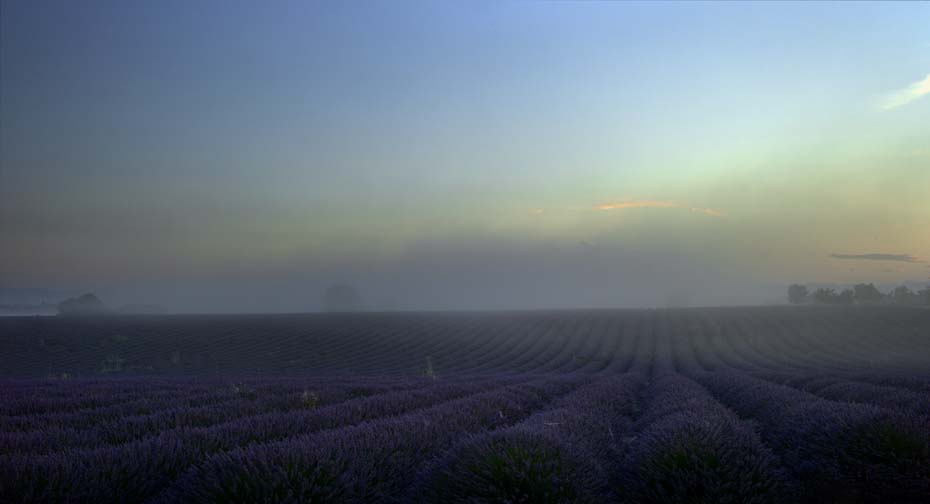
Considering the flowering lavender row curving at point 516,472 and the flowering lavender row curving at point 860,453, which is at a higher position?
the flowering lavender row curving at point 516,472

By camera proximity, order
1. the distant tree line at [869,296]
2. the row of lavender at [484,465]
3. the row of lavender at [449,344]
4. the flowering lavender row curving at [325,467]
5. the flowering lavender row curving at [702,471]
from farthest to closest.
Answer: the distant tree line at [869,296]
the row of lavender at [449,344]
the flowering lavender row curving at [702,471]
the row of lavender at [484,465]
the flowering lavender row curving at [325,467]

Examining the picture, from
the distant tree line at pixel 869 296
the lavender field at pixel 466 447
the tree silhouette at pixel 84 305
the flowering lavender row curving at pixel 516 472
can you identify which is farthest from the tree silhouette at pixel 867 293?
the tree silhouette at pixel 84 305

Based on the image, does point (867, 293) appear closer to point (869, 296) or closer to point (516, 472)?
point (869, 296)

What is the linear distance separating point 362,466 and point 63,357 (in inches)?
1404

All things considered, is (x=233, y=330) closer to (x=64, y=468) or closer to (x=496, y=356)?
(x=496, y=356)

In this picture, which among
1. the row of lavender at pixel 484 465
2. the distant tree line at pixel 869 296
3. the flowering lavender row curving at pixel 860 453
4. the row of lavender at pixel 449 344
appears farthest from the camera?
the distant tree line at pixel 869 296

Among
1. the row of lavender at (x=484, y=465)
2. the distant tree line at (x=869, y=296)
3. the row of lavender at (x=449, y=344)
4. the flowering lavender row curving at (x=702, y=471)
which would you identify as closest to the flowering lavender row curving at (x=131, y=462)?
the row of lavender at (x=484, y=465)

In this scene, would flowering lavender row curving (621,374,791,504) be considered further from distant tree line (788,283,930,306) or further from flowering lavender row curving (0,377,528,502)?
distant tree line (788,283,930,306)

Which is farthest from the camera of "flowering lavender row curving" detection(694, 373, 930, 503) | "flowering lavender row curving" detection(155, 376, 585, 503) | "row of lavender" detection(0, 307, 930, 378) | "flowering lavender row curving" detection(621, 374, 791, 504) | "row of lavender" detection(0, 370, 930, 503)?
"row of lavender" detection(0, 307, 930, 378)

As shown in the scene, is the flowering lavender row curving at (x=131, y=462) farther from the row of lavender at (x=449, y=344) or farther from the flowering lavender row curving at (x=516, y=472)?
the row of lavender at (x=449, y=344)

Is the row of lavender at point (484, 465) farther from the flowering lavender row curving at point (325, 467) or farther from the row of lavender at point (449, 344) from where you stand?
the row of lavender at point (449, 344)

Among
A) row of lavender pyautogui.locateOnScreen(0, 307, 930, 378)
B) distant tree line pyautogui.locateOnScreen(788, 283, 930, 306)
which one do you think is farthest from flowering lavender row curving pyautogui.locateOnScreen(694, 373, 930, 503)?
distant tree line pyautogui.locateOnScreen(788, 283, 930, 306)

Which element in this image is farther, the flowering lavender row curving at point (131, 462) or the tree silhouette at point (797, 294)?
the tree silhouette at point (797, 294)

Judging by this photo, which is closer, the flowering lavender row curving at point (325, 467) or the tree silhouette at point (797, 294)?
the flowering lavender row curving at point (325, 467)
